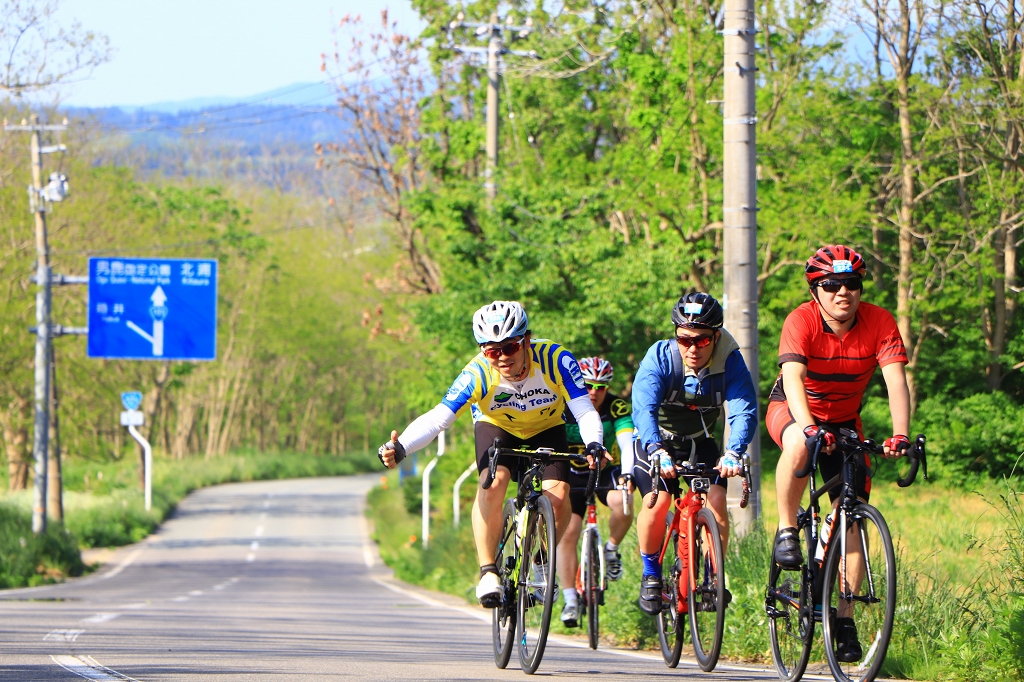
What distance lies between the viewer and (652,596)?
8.00 m

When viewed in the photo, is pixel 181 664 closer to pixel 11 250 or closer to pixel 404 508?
pixel 11 250

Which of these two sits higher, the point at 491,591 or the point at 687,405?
the point at 687,405

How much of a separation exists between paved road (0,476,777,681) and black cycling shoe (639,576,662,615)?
1.15 feet

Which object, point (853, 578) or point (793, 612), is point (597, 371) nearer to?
point (793, 612)

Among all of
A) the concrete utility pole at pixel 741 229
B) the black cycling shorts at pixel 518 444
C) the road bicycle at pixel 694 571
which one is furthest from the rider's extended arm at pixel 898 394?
the concrete utility pole at pixel 741 229

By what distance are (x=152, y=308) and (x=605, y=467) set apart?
24011mm

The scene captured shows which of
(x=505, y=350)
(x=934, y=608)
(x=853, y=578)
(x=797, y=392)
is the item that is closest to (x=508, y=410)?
(x=505, y=350)

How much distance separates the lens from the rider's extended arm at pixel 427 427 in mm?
7672

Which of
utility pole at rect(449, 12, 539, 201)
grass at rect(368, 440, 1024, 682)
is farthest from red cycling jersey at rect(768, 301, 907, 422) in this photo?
utility pole at rect(449, 12, 539, 201)

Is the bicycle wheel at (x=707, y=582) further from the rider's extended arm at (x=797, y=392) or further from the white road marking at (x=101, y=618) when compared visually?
the white road marking at (x=101, y=618)

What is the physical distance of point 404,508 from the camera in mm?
45469

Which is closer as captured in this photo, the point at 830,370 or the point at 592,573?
the point at 830,370

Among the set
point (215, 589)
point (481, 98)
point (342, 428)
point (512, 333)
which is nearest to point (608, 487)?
point (512, 333)

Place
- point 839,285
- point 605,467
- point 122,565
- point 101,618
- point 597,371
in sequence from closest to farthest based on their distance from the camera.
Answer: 1. point 839,285
2. point 605,467
3. point 597,371
4. point 101,618
5. point 122,565
